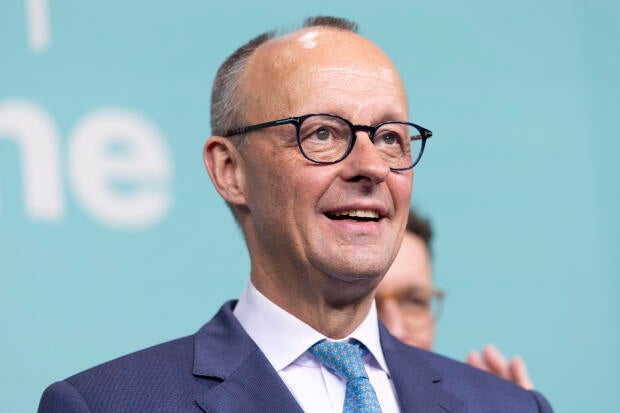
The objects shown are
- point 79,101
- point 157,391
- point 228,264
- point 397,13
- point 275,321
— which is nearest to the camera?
point 157,391

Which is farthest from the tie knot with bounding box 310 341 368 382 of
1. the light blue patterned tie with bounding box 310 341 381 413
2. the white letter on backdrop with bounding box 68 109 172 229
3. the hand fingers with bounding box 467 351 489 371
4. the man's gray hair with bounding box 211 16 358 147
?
the white letter on backdrop with bounding box 68 109 172 229

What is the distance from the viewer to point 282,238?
6.61 feet

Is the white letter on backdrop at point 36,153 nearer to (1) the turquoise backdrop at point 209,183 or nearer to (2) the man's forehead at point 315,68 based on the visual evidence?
(1) the turquoise backdrop at point 209,183

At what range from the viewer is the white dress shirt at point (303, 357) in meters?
1.98

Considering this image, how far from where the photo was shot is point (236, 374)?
1961 mm

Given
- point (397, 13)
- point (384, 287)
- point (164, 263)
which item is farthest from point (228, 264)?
point (397, 13)

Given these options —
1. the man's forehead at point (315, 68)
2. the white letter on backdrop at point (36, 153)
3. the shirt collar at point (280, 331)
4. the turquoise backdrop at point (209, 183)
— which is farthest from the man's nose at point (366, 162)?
the white letter on backdrop at point (36, 153)

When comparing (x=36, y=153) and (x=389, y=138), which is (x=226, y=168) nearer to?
(x=389, y=138)

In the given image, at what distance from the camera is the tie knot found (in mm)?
1996

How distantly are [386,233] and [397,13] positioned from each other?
76.0 inches

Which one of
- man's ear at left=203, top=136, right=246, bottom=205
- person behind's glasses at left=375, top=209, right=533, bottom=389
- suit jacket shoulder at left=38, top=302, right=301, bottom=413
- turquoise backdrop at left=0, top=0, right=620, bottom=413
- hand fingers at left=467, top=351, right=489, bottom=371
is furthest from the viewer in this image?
person behind's glasses at left=375, top=209, right=533, bottom=389

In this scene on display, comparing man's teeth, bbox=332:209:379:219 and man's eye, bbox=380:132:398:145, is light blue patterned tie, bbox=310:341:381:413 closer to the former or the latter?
man's teeth, bbox=332:209:379:219

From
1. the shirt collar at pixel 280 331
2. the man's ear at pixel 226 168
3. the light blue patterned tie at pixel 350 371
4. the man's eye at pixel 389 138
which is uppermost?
the man's eye at pixel 389 138

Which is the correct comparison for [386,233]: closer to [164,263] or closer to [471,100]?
[164,263]
